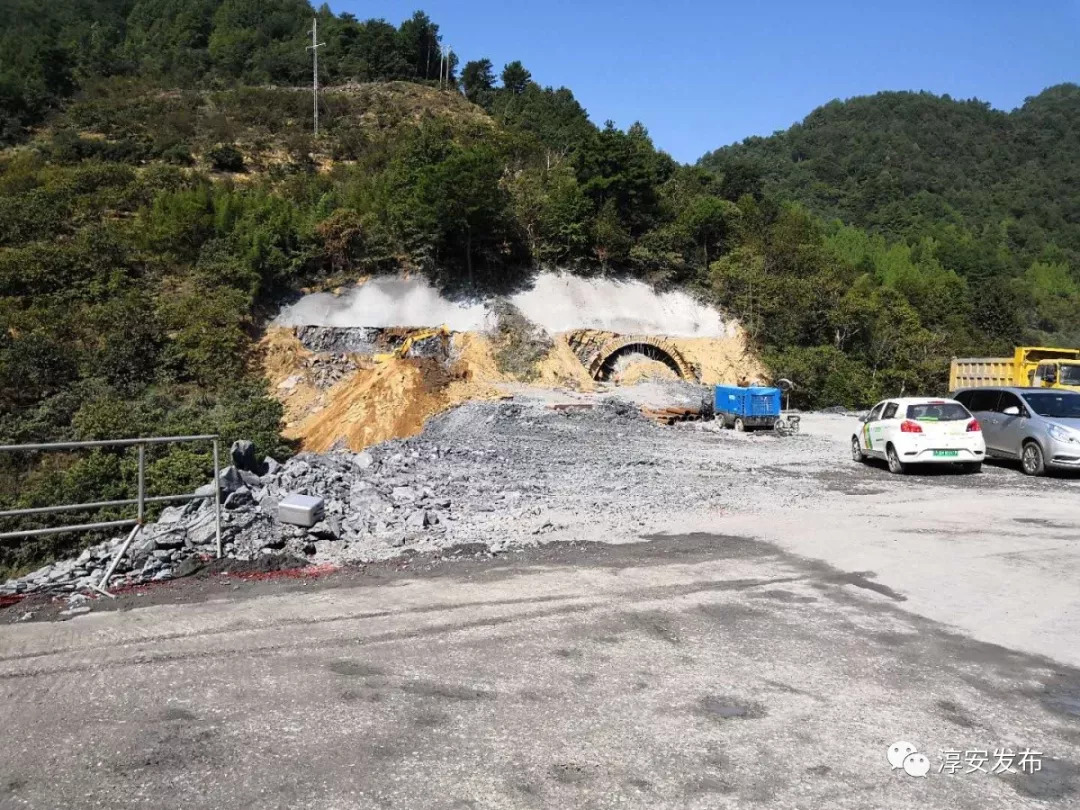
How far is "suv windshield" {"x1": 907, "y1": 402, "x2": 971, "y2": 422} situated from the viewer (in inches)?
541

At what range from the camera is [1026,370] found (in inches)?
904

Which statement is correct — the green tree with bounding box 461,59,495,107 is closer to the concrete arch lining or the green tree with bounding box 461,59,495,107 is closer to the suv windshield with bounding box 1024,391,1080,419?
the concrete arch lining

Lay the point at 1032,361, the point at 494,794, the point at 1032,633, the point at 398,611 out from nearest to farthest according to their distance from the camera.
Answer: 1. the point at 494,794
2. the point at 1032,633
3. the point at 398,611
4. the point at 1032,361

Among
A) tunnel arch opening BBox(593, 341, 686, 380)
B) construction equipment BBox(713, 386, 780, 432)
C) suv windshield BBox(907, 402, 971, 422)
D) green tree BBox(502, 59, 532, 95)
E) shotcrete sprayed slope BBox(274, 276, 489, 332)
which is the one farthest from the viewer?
green tree BBox(502, 59, 532, 95)

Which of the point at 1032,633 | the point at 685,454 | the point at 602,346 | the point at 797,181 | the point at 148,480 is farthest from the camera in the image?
the point at 797,181

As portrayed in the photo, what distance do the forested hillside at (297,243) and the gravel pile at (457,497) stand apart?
5.83 meters

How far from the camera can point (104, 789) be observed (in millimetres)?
3490

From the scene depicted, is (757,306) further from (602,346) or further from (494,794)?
(494,794)

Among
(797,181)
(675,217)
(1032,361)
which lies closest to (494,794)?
(1032,361)

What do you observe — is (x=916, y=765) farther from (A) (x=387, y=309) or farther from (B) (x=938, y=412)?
(A) (x=387, y=309)

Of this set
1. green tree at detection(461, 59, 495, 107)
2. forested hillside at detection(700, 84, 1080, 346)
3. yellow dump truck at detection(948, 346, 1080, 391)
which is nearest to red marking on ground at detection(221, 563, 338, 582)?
yellow dump truck at detection(948, 346, 1080, 391)

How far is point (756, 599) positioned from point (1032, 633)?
203cm

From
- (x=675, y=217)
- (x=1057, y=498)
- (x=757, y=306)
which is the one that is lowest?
(x=1057, y=498)

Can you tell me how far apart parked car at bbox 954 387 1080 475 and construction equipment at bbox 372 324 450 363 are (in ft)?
73.2
